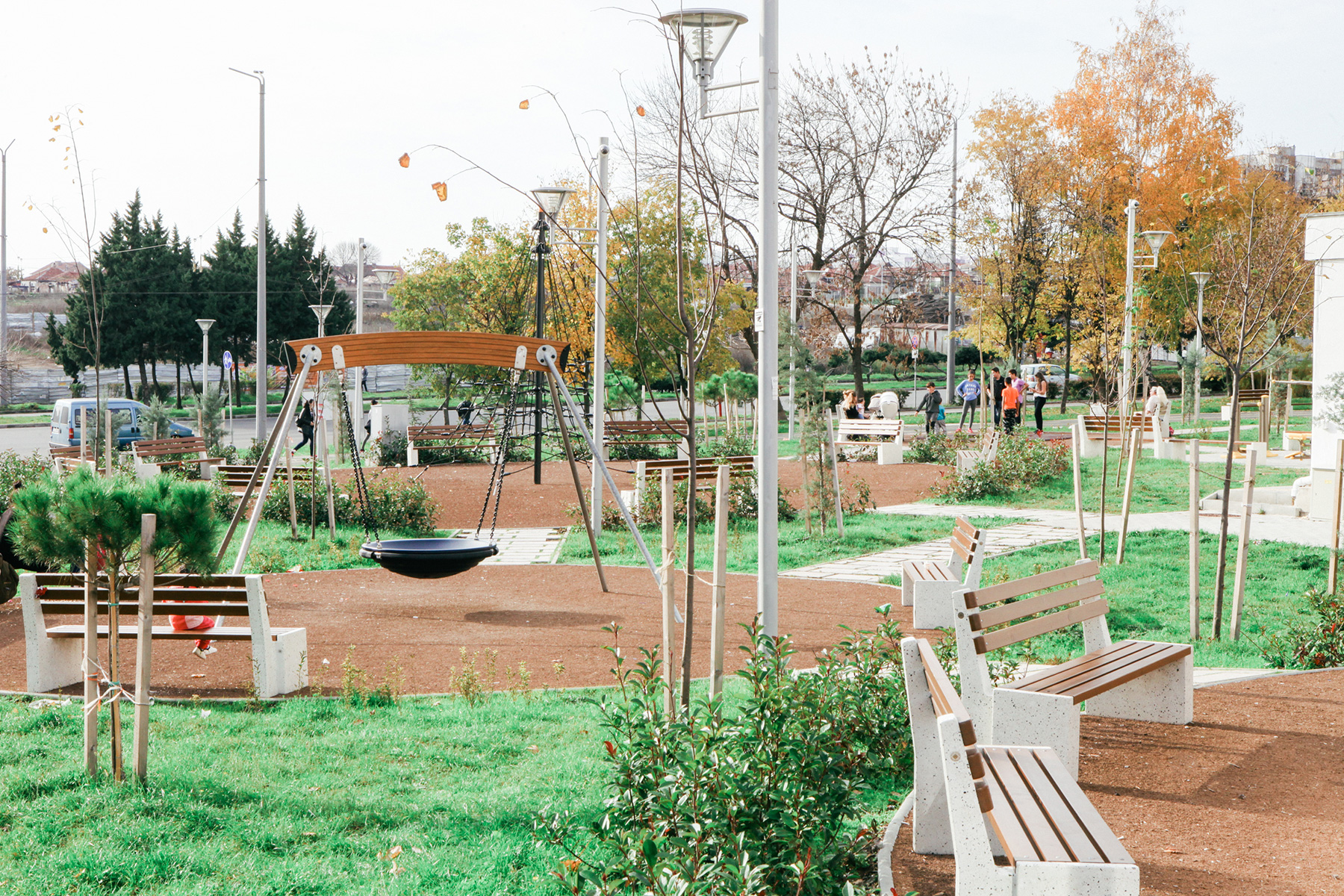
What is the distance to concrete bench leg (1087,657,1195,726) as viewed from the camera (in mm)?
5258

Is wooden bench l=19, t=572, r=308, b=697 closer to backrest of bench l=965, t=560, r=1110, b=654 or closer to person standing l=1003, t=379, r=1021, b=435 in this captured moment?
backrest of bench l=965, t=560, r=1110, b=654

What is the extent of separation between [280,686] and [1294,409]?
3941 centimetres

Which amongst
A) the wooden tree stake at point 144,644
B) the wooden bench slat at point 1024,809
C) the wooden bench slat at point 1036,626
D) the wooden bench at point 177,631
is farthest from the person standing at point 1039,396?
the wooden tree stake at point 144,644

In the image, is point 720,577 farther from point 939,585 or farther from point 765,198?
point 939,585

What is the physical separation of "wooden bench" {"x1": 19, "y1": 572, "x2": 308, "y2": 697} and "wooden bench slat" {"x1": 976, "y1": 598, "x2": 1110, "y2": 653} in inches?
161

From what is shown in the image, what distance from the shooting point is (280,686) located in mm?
6422

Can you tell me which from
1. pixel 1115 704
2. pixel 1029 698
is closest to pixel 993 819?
pixel 1029 698

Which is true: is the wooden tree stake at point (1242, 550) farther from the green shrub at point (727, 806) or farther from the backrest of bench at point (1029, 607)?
the green shrub at point (727, 806)

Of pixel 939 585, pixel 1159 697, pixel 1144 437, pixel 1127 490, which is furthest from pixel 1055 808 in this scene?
pixel 1144 437

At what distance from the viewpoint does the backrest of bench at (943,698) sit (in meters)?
2.82

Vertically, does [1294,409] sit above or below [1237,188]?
below

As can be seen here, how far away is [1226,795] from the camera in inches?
172

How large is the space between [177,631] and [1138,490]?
13.1m

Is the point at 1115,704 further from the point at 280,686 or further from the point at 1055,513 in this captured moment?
the point at 1055,513
